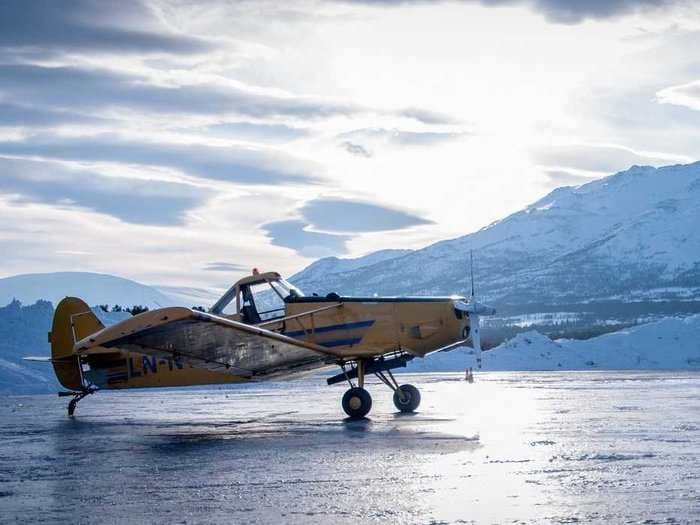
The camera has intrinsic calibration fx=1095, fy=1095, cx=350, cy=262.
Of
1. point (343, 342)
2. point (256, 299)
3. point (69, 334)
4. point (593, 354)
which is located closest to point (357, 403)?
point (343, 342)

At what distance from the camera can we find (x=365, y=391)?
19.0 metres

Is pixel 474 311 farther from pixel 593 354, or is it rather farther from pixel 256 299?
pixel 593 354

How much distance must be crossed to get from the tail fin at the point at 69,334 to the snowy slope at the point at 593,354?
4088 cm

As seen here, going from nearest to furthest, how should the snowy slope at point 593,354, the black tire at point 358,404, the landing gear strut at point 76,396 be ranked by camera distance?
the black tire at point 358,404 < the landing gear strut at point 76,396 < the snowy slope at point 593,354

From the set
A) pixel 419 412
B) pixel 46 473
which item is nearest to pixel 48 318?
pixel 419 412

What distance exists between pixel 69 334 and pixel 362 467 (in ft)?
40.4

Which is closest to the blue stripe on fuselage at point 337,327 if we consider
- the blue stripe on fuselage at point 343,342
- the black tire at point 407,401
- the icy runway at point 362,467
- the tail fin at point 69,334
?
the blue stripe on fuselage at point 343,342

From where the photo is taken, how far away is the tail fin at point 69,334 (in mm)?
21641

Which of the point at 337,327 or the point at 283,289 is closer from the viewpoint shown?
the point at 337,327

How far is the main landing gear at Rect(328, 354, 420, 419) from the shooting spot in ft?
60.8

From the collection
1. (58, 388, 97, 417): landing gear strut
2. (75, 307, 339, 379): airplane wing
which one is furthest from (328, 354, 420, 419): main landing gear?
(58, 388, 97, 417): landing gear strut

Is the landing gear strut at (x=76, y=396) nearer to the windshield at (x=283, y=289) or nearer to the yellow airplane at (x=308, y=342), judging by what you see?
the yellow airplane at (x=308, y=342)

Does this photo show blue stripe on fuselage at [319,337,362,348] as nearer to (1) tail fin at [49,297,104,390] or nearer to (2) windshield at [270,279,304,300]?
(2) windshield at [270,279,304,300]

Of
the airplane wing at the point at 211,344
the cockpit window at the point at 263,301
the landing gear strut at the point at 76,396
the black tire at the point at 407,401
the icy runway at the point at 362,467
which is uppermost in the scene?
the cockpit window at the point at 263,301
